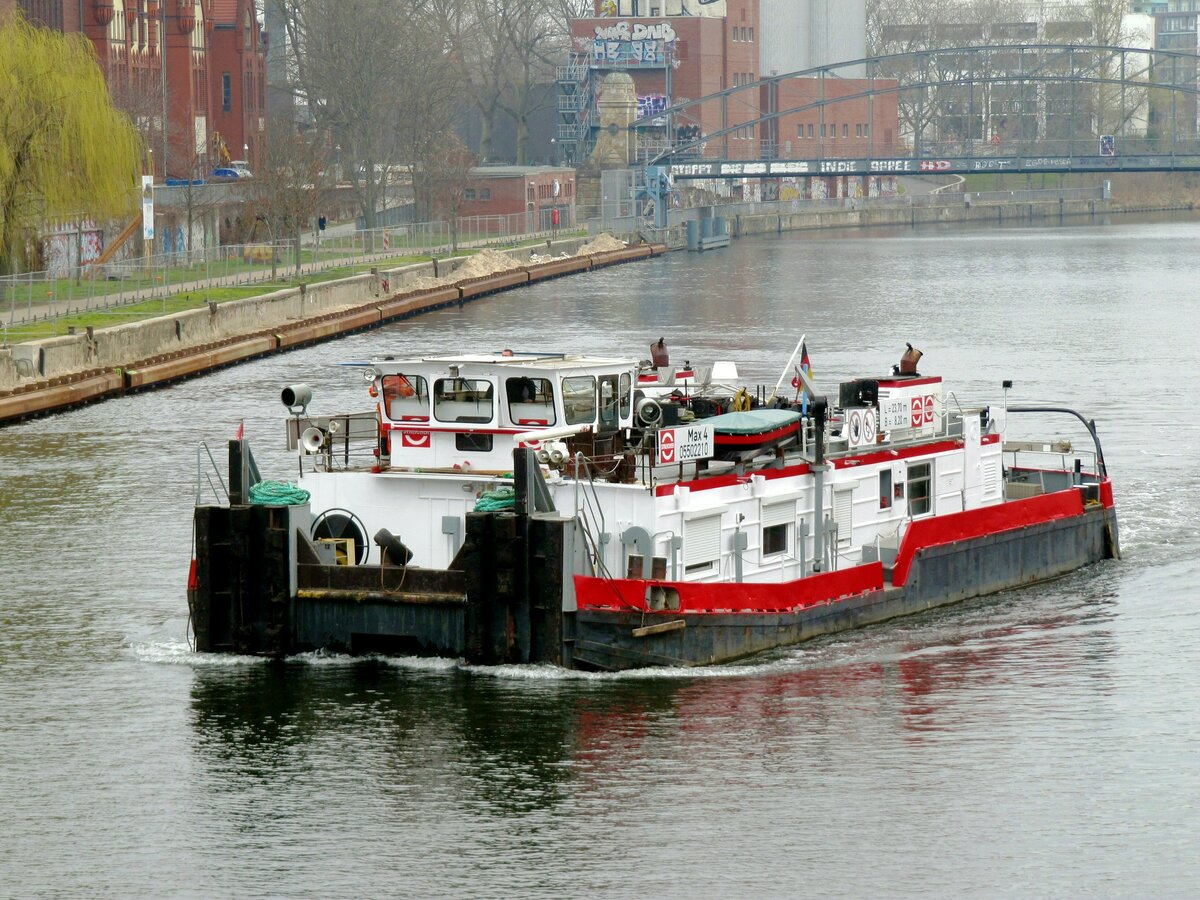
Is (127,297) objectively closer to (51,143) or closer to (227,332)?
(227,332)

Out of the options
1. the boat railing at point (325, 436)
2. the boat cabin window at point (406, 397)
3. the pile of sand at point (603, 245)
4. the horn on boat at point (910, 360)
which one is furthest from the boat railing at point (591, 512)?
the pile of sand at point (603, 245)

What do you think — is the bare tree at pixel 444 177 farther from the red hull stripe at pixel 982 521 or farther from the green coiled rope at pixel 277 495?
the green coiled rope at pixel 277 495

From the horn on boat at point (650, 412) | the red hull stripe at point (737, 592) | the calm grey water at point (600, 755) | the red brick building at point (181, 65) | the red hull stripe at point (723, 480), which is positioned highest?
the red brick building at point (181, 65)

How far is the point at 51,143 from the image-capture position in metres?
82.0

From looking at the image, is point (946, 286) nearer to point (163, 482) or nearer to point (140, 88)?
point (140, 88)

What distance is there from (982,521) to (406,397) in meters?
10.9

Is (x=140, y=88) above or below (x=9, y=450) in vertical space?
above

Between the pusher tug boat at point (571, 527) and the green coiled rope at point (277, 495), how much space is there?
3cm

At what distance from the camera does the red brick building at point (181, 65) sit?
11994cm

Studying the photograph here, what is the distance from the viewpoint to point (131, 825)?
2662cm

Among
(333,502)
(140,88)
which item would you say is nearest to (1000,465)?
(333,502)

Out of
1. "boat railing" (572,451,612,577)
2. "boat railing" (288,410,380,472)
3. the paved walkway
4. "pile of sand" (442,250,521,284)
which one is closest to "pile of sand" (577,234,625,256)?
"pile of sand" (442,250,521,284)

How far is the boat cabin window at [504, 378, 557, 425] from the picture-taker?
3338 centimetres

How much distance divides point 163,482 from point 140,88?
7604 centimetres
